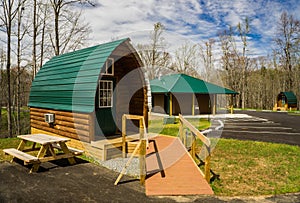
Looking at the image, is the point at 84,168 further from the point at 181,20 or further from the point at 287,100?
the point at 287,100

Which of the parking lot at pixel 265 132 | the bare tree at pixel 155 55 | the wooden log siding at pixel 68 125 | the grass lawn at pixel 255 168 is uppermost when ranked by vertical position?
the bare tree at pixel 155 55

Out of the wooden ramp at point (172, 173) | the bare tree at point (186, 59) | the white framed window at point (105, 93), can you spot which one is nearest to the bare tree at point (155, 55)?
the bare tree at point (186, 59)

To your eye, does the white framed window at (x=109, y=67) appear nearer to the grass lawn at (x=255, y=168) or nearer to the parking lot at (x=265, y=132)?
the grass lawn at (x=255, y=168)

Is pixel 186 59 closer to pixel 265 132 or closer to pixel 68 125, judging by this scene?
pixel 265 132

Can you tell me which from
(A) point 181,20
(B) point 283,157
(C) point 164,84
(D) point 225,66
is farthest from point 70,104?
(D) point 225,66

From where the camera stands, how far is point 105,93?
30.9 feet

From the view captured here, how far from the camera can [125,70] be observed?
1009cm

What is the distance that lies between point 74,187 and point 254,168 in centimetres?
537

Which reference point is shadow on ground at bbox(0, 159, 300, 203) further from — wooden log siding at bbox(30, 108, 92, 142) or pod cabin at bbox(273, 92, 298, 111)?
pod cabin at bbox(273, 92, 298, 111)

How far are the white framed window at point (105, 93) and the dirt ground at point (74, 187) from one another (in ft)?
9.82

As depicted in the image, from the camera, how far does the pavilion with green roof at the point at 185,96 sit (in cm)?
2321

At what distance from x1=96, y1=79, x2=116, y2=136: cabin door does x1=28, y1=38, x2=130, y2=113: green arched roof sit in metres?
0.98

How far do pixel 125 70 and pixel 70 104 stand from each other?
9.30 ft

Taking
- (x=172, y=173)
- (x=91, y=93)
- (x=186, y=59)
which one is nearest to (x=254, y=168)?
→ (x=172, y=173)
